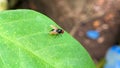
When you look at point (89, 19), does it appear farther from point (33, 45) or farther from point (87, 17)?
point (33, 45)

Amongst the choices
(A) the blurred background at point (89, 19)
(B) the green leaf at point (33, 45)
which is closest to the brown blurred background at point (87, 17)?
(A) the blurred background at point (89, 19)

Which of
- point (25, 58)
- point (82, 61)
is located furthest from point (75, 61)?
point (25, 58)

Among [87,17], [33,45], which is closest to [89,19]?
[87,17]

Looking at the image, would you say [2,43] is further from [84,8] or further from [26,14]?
[84,8]

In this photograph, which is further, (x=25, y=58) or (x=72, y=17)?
(x=72, y=17)

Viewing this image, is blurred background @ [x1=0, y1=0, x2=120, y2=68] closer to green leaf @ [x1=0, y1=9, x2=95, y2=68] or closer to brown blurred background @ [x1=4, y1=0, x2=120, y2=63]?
brown blurred background @ [x1=4, y1=0, x2=120, y2=63]
